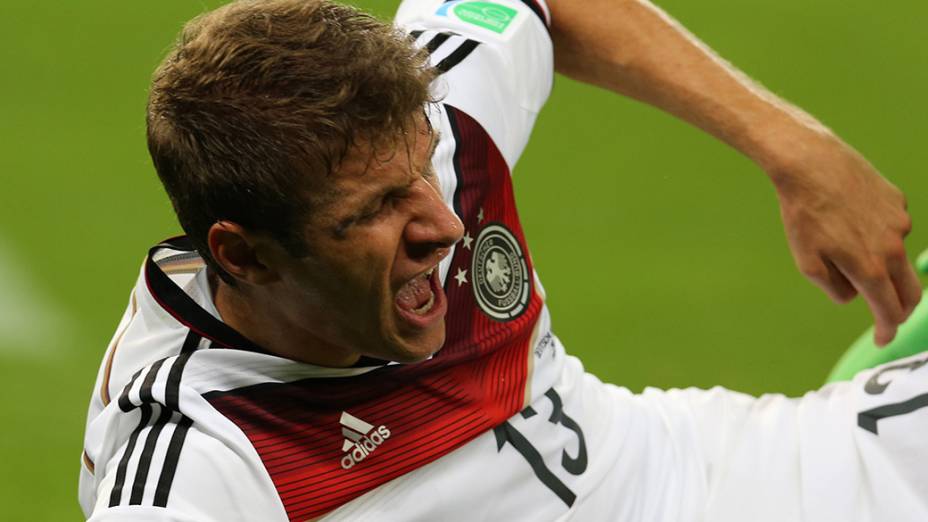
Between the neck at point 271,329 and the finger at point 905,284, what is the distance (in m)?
0.50

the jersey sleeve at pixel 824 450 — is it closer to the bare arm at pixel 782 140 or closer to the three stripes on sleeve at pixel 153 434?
the bare arm at pixel 782 140

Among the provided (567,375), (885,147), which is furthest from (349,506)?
(885,147)

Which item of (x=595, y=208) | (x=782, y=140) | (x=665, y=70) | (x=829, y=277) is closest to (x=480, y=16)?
(x=665, y=70)

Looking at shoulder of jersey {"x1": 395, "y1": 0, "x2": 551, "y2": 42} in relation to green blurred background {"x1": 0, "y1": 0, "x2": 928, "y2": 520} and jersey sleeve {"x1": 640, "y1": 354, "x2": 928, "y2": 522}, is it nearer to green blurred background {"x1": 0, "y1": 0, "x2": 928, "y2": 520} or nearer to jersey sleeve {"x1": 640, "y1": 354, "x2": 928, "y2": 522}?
jersey sleeve {"x1": 640, "y1": 354, "x2": 928, "y2": 522}

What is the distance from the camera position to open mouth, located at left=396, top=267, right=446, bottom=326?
3.22ft

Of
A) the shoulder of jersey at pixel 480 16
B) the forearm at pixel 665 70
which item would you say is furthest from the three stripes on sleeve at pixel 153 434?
the forearm at pixel 665 70

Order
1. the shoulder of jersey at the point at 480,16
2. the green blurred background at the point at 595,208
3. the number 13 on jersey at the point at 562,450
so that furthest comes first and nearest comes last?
the green blurred background at the point at 595,208 < the shoulder of jersey at the point at 480,16 < the number 13 on jersey at the point at 562,450

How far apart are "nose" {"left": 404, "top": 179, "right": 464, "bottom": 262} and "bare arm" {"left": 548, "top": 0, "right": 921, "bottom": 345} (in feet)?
1.29

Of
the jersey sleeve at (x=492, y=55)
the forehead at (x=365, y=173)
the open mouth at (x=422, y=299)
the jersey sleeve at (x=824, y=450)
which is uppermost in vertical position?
the forehead at (x=365, y=173)

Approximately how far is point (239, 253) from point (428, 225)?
137mm

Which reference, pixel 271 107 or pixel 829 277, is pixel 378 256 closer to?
pixel 271 107

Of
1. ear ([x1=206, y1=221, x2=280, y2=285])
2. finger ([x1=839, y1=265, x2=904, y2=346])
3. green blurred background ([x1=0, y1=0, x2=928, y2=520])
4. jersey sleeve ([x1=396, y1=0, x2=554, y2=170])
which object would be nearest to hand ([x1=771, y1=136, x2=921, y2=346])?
finger ([x1=839, y1=265, x2=904, y2=346])

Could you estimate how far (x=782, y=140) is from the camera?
122cm

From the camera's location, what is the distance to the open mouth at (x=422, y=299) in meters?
0.98
